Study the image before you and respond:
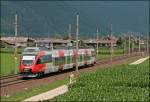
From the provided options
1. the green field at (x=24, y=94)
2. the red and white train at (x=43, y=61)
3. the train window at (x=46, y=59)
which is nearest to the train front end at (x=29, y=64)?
the red and white train at (x=43, y=61)

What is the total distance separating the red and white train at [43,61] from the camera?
56.4m

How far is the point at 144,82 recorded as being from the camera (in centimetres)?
4316

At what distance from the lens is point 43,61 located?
58.5 m

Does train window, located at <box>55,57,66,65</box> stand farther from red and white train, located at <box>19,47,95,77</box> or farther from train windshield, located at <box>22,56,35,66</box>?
train windshield, located at <box>22,56,35,66</box>

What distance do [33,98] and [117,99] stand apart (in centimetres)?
848

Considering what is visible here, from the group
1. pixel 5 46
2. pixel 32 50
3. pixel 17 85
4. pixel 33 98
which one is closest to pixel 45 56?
pixel 32 50

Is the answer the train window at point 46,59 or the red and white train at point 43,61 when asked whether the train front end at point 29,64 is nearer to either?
the red and white train at point 43,61

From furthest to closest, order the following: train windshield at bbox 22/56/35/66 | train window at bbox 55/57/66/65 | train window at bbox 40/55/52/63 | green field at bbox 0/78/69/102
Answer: train window at bbox 55/57/66/65 < train window at bbox 40/55/52/63 < train windshield at bbox 22/56/35/66 < green field at bbox 0/78/69/102

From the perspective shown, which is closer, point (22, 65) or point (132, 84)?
point (132, 84)

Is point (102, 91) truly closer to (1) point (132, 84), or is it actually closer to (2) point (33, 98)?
(2) point (33, 98)

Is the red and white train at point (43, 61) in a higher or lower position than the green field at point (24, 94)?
higher

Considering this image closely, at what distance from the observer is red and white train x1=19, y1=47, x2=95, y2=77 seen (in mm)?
56438

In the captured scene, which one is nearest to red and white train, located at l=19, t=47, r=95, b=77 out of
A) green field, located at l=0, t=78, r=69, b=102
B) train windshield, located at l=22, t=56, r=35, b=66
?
train windshield, located at l=22, t=56, r=35, b=66

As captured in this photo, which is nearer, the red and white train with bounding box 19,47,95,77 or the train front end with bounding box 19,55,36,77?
the train front end with bounding box 19,55,36,77
